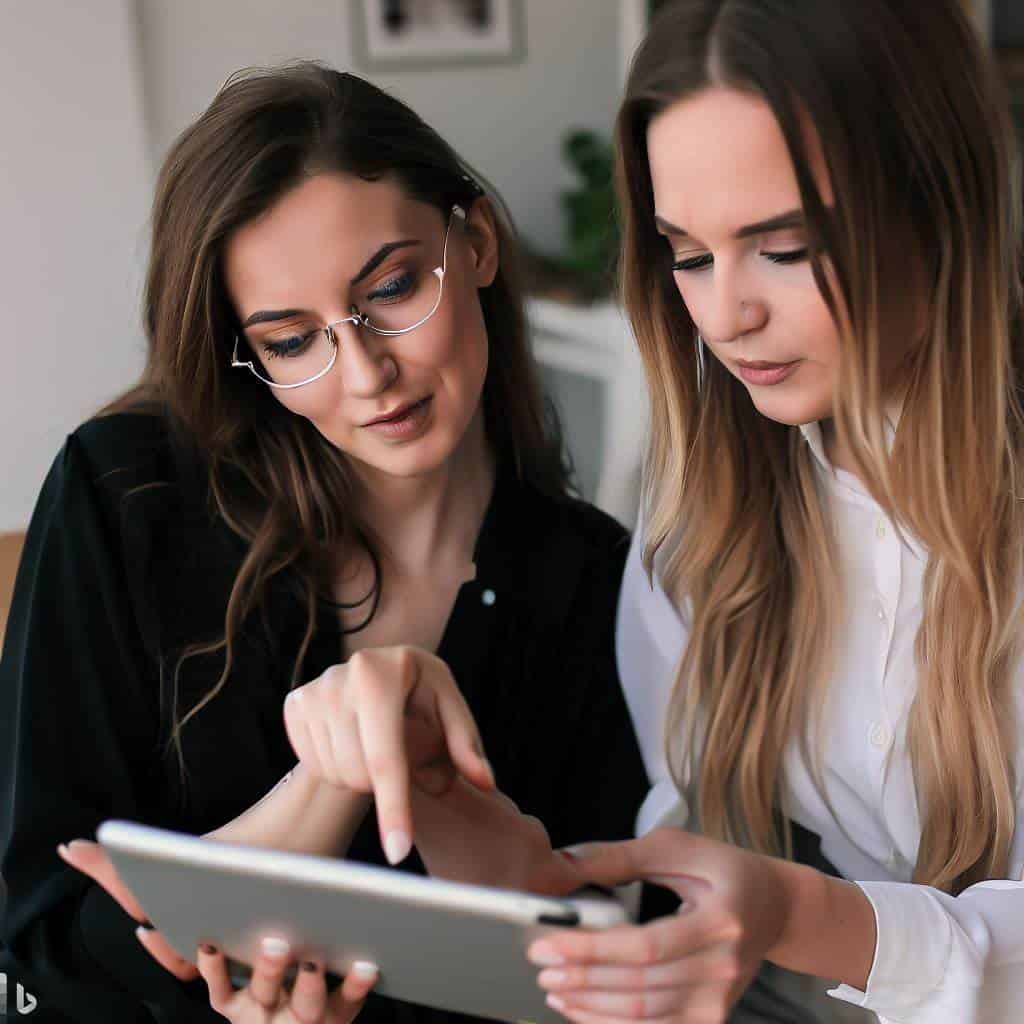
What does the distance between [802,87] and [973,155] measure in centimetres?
15

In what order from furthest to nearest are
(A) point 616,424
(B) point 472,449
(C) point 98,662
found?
(A) point 616,424
(B) point 472,449
(C) point 98,662

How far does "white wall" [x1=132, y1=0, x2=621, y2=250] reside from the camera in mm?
2672

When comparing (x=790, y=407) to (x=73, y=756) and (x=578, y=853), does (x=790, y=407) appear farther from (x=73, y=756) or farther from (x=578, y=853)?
(x=73, y=756)

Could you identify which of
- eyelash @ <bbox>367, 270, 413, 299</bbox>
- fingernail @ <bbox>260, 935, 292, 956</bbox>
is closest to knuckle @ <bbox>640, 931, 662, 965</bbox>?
fingernail @ <bbox>260, 935, 292, 956</bbox>

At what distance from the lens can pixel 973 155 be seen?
91 cm

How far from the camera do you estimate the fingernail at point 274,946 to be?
87 cm

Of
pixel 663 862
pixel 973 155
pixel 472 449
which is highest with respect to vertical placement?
pixel 973 155

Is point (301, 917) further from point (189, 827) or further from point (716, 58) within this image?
point (716, 58)

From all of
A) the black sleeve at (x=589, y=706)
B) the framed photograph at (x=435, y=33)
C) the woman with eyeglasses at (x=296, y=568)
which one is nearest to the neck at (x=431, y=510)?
the woman with eyeglasses at (x=296, y=568)

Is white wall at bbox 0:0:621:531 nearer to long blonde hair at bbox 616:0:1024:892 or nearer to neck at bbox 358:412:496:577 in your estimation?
neck at bbox 358:412:496:577

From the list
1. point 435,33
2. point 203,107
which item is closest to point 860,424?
point 203,107

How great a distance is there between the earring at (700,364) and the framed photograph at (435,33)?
6.62ft

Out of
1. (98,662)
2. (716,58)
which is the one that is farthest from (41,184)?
(716,58)

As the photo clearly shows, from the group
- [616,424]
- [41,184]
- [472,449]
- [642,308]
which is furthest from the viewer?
[616,424]
